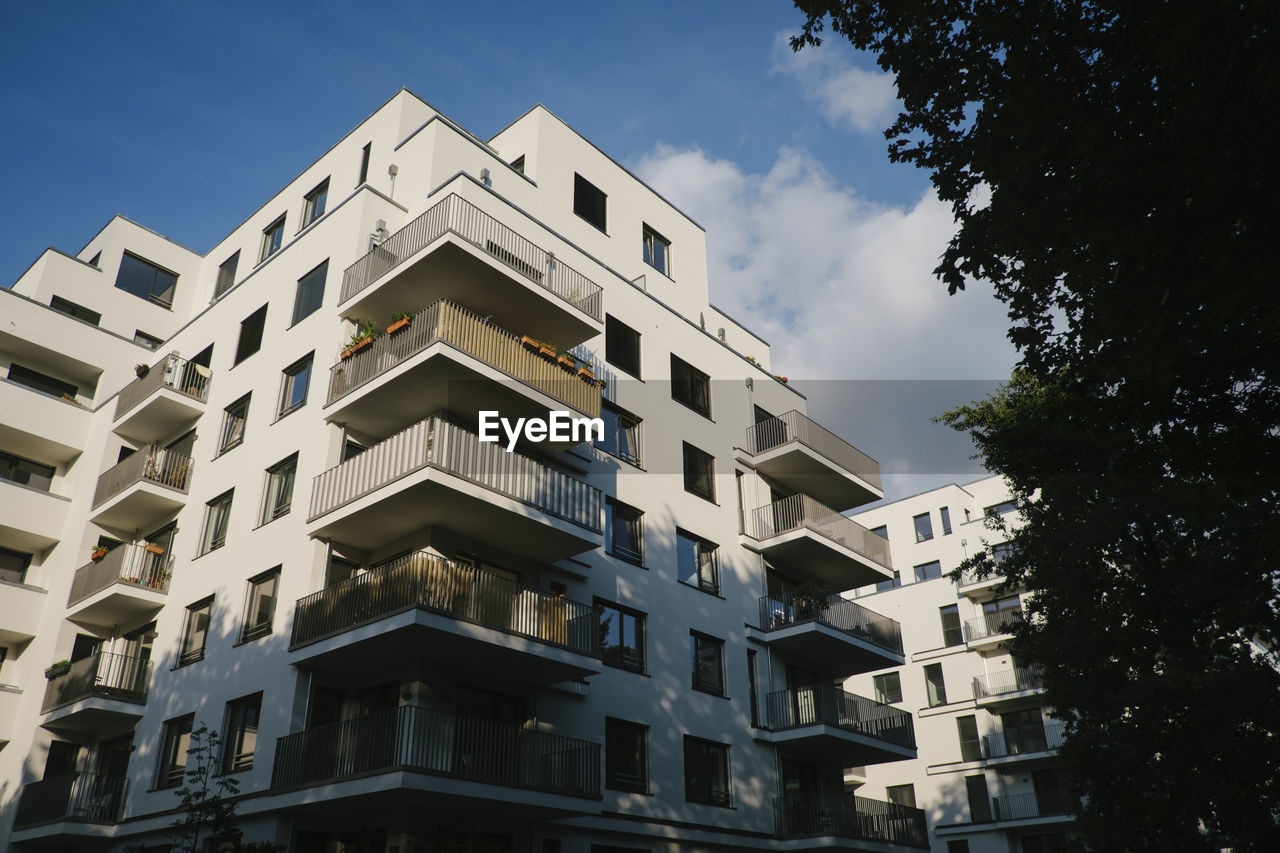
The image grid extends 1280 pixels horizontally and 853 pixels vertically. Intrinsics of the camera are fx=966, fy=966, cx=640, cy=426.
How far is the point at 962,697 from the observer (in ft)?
143

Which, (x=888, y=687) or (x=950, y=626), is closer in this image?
(x=950, y=626)

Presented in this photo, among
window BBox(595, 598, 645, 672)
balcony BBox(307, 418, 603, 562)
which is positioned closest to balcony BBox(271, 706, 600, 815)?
window BBox(595, 598, 645, 672)

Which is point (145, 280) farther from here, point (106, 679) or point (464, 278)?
point (464, 278)

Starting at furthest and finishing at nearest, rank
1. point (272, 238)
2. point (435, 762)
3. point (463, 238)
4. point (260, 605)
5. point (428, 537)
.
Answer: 1. point (272, 238)
2. point (260, 605)
3. point (463, 238)
4. point (428, 537)
5. point (435, 762)

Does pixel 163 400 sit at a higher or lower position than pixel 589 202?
lower

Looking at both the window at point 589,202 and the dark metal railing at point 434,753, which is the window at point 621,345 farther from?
the dark metal railing at point 434,753

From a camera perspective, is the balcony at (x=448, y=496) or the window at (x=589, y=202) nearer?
the balcony at (x=448, y=496)

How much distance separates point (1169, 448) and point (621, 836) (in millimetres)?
14317

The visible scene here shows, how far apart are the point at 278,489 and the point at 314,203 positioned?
418 inches

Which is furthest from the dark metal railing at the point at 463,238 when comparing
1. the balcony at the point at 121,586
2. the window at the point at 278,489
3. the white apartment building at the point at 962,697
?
the white apartment building at the point at 962,697

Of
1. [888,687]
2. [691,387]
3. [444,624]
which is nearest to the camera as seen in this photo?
[444,624]

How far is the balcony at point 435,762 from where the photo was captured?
654 inches

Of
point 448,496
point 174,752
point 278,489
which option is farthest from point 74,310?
point 448,496

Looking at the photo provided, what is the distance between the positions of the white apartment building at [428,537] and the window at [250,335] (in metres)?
0.12
